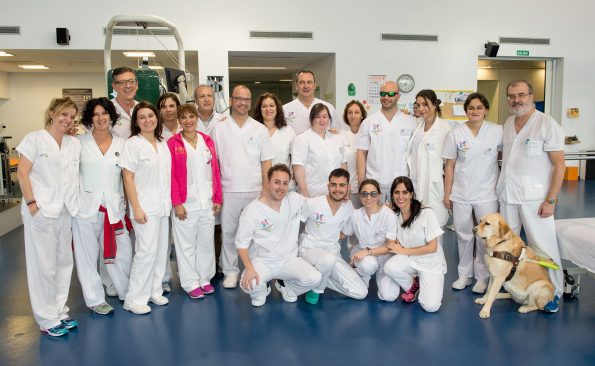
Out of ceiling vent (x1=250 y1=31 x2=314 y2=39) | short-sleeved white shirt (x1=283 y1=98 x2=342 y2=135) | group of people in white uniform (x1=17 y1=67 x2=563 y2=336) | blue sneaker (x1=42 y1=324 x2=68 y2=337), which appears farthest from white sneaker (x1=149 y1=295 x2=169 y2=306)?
ceiling vent (x1=250 y1=31 x2=314 y2=39)

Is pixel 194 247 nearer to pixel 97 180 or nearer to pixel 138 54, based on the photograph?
pixel 97 180

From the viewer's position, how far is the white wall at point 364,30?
295 inches

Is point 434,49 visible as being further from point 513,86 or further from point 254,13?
point 513,86

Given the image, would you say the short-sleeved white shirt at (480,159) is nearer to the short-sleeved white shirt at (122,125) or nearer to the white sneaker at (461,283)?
the white sneaker at (461,283)

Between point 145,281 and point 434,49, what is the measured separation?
284 inches

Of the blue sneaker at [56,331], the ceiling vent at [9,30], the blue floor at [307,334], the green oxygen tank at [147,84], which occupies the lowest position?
the blue floor at [307,334]

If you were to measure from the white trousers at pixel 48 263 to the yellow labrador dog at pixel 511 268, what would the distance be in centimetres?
264

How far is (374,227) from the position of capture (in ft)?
11.5

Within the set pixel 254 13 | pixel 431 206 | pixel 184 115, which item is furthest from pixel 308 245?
pixel 254 13

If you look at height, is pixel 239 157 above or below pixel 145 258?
above

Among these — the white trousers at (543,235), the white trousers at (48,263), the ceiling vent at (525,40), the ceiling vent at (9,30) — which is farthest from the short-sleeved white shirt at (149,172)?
the ceiling vent at (525,40)

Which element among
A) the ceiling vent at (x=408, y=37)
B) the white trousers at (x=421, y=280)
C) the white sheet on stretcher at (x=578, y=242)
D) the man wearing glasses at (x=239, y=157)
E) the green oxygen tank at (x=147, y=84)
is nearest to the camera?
the white sheet on stretcher at (x=578, y=242)

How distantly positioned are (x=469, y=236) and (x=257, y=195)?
166 cm

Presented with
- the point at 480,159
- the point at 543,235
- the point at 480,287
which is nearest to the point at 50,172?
the point at 480,159
